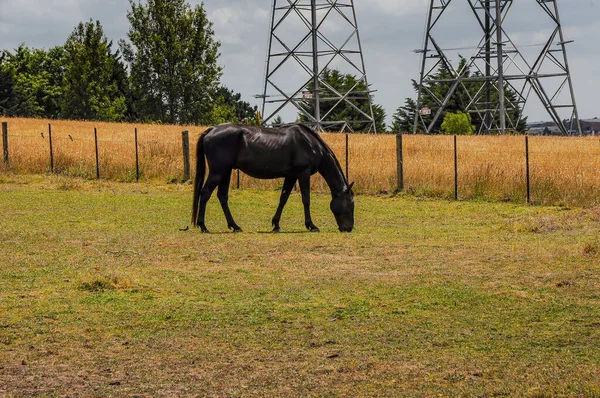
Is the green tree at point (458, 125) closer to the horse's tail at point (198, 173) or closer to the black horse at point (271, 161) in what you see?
the black horse at point (271, 161)

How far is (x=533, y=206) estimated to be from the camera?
74.8ft

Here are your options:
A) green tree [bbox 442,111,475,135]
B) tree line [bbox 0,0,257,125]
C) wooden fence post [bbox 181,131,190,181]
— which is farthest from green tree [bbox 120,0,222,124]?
wooden fence post [bbox 181,131,190,181]

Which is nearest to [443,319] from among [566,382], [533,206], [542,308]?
[542,308]

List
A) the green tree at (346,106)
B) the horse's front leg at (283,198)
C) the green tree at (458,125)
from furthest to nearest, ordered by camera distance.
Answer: the green tree at (346,106) → the green tree at (458,125) → the horse's front leg at (283,198)

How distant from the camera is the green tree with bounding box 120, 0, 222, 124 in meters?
71.1

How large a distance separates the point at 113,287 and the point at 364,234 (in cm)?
704

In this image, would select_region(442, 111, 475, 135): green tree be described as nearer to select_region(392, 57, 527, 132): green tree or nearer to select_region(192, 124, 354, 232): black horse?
select_region(392, 57, 527, 132): green tree

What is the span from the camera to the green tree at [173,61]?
71062 mm

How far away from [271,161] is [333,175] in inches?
46.1

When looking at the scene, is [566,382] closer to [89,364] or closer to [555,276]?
[89,364]

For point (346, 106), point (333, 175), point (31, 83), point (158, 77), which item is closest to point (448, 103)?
point (346, 106)

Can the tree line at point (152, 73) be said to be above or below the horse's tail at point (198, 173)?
above

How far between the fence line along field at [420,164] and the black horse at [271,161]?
276 inches

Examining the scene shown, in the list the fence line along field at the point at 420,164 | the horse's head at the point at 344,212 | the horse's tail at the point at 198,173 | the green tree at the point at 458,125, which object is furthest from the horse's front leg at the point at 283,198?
the green tree at the point at 458,125
